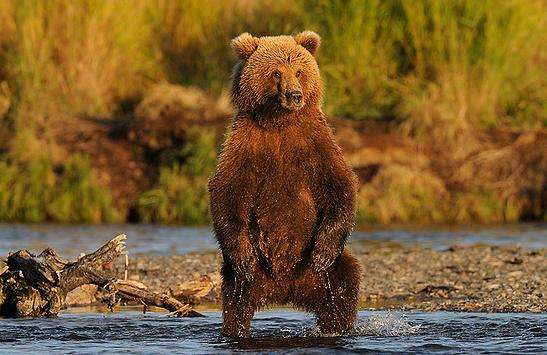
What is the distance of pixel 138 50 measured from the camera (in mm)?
18562

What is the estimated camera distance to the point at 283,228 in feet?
24.6

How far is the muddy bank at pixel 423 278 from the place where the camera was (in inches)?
372

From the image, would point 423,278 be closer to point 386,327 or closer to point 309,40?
point 386,327

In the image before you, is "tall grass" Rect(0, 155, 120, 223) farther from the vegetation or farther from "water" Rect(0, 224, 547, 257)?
"water" Rect(0, 224, 547, 257)

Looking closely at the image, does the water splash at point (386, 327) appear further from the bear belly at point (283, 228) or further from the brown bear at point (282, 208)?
the bear belly at point (283, 228)

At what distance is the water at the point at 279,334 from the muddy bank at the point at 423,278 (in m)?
0.61

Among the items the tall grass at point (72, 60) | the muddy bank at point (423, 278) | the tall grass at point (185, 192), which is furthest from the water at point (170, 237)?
the tall grass at point (72, 60)

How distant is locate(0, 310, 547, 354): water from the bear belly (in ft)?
1.69

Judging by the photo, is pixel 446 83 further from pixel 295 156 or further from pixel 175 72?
pixel 295 156

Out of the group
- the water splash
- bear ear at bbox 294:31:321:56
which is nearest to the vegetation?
the water splash

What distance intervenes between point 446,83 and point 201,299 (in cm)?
802

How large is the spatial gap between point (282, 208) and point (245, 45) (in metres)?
1.11

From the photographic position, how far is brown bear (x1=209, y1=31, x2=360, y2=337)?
293 inches

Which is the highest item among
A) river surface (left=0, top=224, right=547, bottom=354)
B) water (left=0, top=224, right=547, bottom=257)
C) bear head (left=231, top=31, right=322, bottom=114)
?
bear head (left=231, top=31, right=322, bottom=114)
